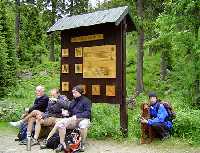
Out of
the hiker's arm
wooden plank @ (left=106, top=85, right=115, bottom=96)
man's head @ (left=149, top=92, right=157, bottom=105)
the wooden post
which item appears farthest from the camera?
wooden plank @ (left=106, top=85, right=115, bottom=96)

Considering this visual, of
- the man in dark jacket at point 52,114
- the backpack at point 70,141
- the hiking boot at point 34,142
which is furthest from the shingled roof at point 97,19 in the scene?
the hiking boot at point 34,142

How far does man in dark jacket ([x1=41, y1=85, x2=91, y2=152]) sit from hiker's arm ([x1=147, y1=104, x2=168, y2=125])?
173 cm

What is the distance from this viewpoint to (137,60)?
28.1m

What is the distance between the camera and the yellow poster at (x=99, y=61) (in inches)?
516

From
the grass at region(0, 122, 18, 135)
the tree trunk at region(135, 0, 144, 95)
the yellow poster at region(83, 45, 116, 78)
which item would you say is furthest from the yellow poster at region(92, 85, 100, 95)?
the tree trunk at region(135, 0, 144, 95)

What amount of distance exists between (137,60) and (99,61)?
1483 centimetres

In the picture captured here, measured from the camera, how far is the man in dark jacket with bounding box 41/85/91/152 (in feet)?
38.2

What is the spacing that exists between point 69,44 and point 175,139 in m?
4.85

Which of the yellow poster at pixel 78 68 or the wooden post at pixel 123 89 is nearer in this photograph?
the wooden post at pixel 123 89

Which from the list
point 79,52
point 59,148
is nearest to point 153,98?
point 59,148

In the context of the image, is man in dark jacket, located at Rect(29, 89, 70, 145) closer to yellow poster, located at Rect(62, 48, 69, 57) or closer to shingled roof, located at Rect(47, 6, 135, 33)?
yellow poster, located at Rect(62, 48, 69, 57)

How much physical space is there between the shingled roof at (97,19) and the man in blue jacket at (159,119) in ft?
8.20

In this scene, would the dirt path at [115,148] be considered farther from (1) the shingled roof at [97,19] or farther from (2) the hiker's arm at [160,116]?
(1) the shingled roof at [97,19]

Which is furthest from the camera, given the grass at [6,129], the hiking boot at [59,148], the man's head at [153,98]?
the grass at [6,129]
